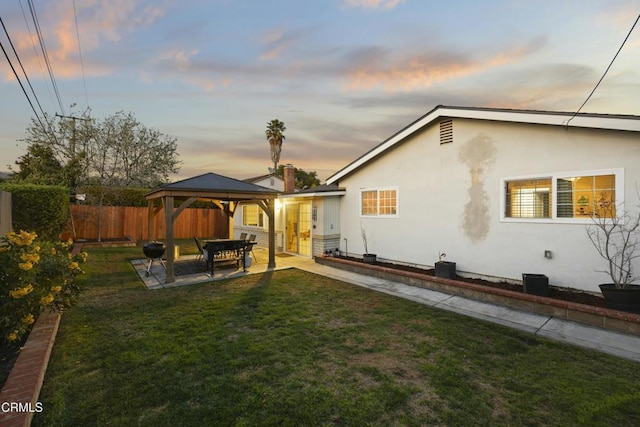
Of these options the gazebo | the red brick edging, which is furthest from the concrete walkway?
the red brick edging

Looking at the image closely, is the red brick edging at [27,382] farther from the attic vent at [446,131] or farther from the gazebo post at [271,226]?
the attic vent at [446,131]

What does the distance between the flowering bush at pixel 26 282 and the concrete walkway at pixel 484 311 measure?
11.4 feet

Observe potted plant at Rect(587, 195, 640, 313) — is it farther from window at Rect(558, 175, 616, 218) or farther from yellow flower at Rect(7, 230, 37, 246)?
yellow flower at Rect(7, 230, 37, 246)

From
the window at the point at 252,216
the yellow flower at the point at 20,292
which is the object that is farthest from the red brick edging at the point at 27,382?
the window at the point at 252,216

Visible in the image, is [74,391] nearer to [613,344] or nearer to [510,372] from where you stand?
[510,372]

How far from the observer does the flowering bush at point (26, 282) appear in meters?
3.75

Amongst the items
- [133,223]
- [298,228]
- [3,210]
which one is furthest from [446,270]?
[133,223]

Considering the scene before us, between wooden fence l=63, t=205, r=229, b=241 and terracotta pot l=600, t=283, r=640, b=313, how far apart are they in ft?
56.7

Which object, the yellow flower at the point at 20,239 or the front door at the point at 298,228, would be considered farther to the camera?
the front door at the point at 298,228

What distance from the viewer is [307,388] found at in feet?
10.7

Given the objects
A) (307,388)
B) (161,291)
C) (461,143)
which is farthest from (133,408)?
(461,143)

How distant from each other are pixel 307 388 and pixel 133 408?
1.78 m

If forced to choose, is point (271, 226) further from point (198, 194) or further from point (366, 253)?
point (366, 253)

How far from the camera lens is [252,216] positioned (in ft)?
56.0
